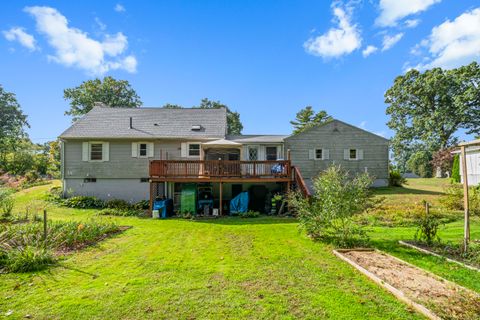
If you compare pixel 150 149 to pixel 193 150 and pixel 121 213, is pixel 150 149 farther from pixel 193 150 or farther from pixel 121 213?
pixel 121 213

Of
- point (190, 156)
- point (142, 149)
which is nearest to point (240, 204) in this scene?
point (190, 156)

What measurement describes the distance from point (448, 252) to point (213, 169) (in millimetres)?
8666

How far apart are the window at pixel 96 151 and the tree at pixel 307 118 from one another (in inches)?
1083

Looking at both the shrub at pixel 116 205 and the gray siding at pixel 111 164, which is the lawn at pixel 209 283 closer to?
the shrub at pixel 116 205

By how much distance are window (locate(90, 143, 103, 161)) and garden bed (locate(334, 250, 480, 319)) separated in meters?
14.8

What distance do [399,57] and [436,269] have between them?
14.0m

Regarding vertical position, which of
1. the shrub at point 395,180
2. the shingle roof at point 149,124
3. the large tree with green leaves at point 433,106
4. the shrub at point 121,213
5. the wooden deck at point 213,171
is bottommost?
the shrub at point 121,213

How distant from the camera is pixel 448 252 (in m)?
5.36

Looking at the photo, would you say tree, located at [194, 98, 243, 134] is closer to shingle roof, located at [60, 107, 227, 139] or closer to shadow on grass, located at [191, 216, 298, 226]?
shingle roof, located at [60, 107, 227, 139]

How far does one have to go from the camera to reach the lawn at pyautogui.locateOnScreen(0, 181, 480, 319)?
3.21m

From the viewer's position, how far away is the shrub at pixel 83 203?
13.6m

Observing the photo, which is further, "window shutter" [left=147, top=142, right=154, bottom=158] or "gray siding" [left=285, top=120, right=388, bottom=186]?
"gray siding" [left=285, top=120, right=388, bottom=186]

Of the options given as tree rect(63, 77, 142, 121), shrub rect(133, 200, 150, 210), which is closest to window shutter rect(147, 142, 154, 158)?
shrub rect(133, 200, 150, 210)

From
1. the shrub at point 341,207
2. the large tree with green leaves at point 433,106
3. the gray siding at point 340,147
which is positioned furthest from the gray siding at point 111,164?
the large tree with green leaves at point 433,106
